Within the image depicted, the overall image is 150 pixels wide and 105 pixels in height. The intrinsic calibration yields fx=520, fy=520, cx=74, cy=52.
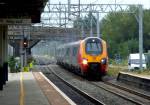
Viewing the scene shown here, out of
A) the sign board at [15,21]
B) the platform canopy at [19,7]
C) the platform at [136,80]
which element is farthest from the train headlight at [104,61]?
the sign board at [15,21]

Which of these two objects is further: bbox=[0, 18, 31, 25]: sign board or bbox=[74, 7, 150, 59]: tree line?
bbox=[74, 7, 150, 59]: tree line

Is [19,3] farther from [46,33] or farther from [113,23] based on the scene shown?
[113,23]

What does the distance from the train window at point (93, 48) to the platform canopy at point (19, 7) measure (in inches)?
368

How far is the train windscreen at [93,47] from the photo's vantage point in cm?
3678

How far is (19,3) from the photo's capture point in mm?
24375

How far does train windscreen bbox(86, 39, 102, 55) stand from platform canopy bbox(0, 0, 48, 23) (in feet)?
30.5

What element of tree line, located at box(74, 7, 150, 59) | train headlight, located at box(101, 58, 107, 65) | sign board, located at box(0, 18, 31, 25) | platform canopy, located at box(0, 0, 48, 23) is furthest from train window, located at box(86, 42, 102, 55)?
tree line, located at box(74, 7, 150, 59)

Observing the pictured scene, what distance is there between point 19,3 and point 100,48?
529 inches

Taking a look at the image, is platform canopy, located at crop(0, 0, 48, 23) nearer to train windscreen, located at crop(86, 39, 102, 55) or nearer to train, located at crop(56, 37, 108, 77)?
train, located at crop(56, 37, 108, 77)

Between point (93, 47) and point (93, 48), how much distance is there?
7 cm

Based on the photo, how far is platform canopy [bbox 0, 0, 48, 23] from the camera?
78.3ft

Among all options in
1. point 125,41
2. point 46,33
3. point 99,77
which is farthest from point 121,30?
point 99,77

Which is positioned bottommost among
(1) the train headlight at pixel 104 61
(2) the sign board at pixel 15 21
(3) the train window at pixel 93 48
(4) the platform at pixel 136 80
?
(4) the platform at pixel 136 80

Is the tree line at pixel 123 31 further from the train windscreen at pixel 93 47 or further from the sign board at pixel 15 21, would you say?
the sign board at pixel 15 21
